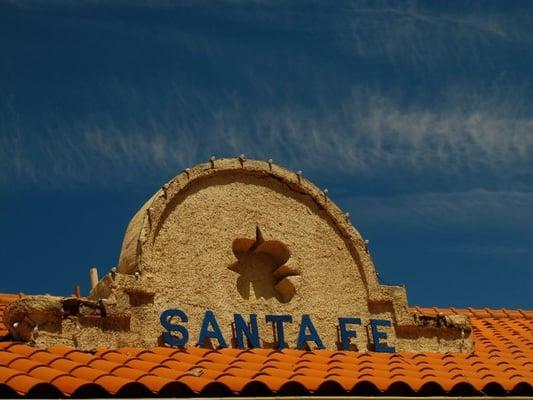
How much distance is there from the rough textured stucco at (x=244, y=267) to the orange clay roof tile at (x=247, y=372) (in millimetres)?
342

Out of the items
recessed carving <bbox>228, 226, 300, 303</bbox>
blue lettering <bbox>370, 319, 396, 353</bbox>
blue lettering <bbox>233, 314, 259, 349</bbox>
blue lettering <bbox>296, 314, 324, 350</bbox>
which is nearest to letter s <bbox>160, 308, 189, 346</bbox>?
blue lettering <bbox>233, 314, 259, 349</bbox>

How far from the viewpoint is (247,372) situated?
10688 mm

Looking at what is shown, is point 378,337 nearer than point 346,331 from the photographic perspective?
No

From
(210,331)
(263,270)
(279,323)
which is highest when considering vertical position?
(263,270)

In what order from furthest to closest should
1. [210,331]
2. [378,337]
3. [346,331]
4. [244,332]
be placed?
[378,337] < [346,331] < [244,332] < [210,331]

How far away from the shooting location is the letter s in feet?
38.2

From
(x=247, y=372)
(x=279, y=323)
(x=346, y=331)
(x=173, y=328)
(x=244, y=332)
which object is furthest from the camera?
(x=346, y=331)

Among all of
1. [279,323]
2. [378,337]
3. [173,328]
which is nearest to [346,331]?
[378,337]

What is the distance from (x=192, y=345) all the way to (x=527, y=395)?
144 inches

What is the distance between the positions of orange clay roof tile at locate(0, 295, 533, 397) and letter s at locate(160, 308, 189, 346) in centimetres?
17

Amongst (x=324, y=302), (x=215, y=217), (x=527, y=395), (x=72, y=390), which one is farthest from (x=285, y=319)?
(x=72, y=390)

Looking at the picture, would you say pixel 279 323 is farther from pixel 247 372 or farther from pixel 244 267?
pixel 247 372

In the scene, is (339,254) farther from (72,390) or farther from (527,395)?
(72,390)

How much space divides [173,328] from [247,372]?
135 centimetres
